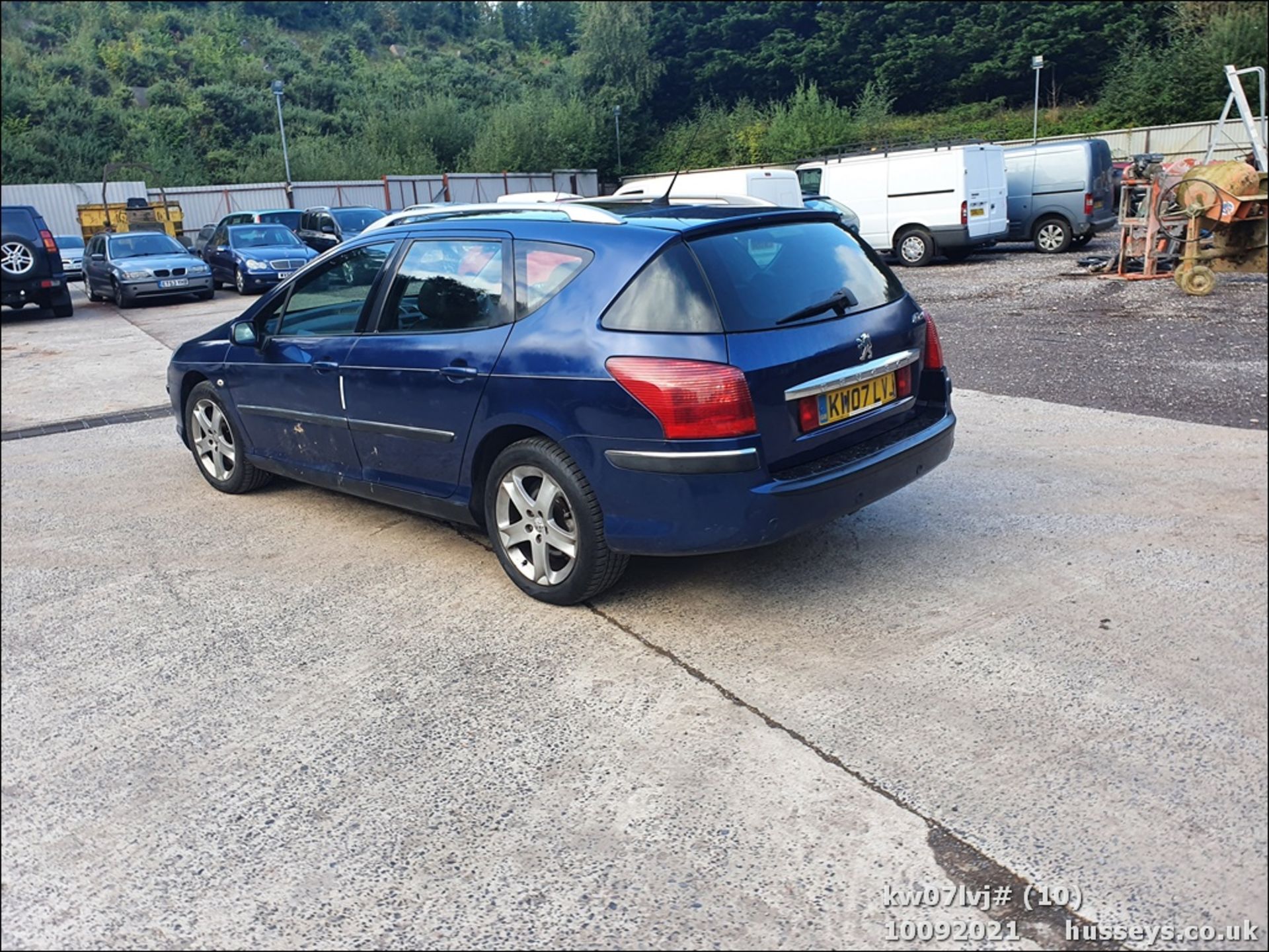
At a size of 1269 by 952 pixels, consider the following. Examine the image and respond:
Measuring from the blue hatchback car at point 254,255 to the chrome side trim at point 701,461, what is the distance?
56.9ft

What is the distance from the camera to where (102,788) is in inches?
116

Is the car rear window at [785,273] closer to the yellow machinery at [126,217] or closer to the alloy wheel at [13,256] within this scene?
the alloy wheel at [13,256]

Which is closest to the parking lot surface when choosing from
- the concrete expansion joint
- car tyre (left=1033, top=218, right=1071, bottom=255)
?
the concrete expansion joint

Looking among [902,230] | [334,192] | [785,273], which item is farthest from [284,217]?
[785,273]

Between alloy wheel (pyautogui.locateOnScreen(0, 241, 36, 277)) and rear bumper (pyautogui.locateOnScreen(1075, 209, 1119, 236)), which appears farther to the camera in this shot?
rear bumper (pyautogui.locateOnScreen(1075, 209, 1119, 236))

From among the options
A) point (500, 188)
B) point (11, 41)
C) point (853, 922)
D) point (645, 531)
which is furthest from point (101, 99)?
point (500, 188)

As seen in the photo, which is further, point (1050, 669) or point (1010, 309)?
point (1010, 309)

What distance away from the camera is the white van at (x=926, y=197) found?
18453 millimetres

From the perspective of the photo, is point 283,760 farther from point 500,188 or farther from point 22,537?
point 500,188

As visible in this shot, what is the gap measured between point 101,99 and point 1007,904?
5.03 meters

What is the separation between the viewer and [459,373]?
14.3 ft

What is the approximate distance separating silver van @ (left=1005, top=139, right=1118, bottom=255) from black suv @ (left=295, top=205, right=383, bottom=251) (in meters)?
14.1

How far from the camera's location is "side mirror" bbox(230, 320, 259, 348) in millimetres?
5508

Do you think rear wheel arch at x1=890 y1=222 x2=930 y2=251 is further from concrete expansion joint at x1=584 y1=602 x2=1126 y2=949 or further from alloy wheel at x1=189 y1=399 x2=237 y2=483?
concrete expansion joint at x1=584 y1=602 x2=1126 y2=949
